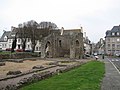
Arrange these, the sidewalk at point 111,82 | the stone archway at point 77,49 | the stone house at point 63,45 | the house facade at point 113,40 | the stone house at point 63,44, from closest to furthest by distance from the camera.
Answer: the sidewalk at point 111,82, the stone house at point 63,45, the stone house at point 63,44, the stone archway at point 77,49, the house facade at point 113,40

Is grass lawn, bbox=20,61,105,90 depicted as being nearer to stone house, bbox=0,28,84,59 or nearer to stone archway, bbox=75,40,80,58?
stone house, bbox=0,28,84,59

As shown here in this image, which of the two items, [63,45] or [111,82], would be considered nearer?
[111,82]

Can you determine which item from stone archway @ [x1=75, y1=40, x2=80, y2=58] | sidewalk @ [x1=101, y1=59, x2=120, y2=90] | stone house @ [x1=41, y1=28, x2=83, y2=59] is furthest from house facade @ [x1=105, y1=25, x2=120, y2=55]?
sidewalk @ [x1=101, y1=59, x2=120, y2=90]

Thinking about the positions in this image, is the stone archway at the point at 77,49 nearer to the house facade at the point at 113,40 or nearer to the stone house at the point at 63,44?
the stone house at the point at 63,44

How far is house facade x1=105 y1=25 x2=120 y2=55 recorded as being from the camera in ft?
362

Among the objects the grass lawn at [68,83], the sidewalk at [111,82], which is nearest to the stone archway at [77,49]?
the sidewalk at [111,82]

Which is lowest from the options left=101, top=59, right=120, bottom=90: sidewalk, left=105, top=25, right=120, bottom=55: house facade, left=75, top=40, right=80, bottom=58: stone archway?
left=101, top=59, right=120, bottom=90: sidewalk

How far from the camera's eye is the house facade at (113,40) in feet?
362

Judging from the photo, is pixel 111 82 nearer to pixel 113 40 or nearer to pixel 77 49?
pixel 77 49

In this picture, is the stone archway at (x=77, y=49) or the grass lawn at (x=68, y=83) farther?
the stone archway at (x=77, y=49)

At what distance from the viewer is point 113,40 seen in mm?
111750

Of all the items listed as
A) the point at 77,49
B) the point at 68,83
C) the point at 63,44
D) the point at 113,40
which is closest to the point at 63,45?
the point at 63,44

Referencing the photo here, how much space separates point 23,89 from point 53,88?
1.61 m

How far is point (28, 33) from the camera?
81.2 meters
